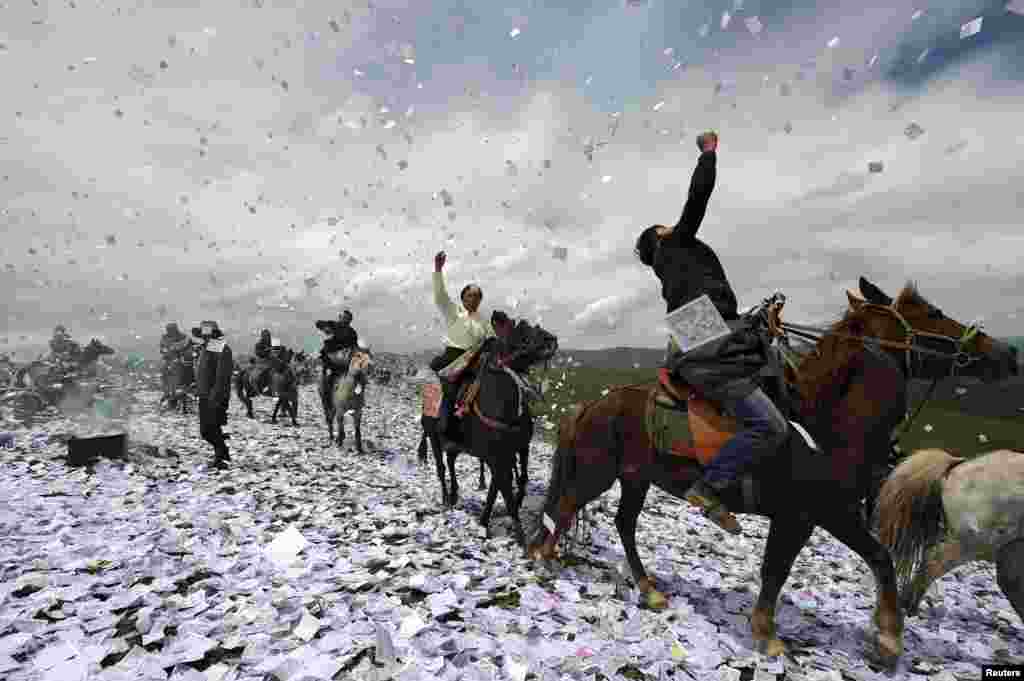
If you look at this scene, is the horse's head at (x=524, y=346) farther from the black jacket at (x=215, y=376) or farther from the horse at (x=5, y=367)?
the horse at (x=5, y=367)

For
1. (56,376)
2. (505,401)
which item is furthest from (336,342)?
(56,376)

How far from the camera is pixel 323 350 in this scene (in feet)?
50.6

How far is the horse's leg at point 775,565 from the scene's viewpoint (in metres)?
4.45

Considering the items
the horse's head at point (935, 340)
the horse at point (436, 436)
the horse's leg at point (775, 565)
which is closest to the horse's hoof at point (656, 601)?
the horse's leg at point (775, 565)

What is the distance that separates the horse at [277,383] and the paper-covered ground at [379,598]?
1095 centimetres

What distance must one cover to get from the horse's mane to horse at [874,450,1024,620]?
155 cm

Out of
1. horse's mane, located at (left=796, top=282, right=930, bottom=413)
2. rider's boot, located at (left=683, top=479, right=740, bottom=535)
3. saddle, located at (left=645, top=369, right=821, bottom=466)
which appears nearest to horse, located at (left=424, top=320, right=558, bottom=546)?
saddle, located at (left=645, top=369, right=821, bottom=466)

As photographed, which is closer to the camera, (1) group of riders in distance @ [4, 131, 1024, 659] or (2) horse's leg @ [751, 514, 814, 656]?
(1) group of riders in distance @ [4, 131, 1024, 659]

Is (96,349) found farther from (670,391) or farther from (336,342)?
(670,391)

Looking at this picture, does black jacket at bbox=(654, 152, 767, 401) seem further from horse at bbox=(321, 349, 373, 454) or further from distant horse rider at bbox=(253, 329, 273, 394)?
distant horse rider at bbox=(253, 329, 273, 394)

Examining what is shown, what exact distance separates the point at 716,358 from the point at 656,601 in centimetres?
283

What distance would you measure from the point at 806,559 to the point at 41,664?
1043cm

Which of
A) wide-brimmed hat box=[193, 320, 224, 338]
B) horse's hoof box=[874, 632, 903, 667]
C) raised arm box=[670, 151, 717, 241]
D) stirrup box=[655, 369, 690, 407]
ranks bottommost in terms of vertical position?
horse's hoof box=[874, 632, 903, 667]

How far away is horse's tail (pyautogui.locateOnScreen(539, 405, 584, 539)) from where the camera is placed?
588 centimetres
